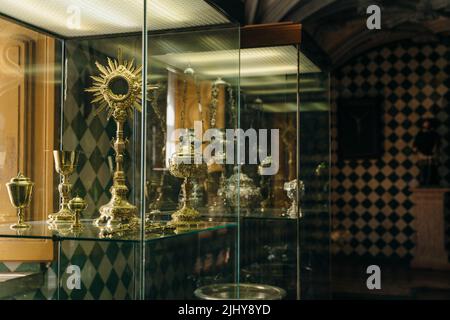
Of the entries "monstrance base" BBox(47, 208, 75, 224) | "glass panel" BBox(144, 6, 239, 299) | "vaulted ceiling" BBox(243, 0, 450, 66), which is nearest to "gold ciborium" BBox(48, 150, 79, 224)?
"monstrance base" BBox(47, 208, 75, 224)

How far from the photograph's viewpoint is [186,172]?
118 inches

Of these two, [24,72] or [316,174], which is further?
[316,174]

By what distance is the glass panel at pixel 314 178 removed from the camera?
4520mm

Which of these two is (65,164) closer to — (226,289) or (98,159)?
(98,159)

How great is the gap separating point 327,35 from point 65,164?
7.41m

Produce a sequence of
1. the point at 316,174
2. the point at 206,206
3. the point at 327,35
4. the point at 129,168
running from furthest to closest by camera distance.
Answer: the point at 327,35 → the point at 316,174 → the point at 206,206 → the point at 129,168

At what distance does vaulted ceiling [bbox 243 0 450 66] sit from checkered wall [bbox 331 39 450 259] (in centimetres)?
37

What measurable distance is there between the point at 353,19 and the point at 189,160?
6741 mm

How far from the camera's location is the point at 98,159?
9.33ft

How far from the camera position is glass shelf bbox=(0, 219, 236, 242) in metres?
2.40

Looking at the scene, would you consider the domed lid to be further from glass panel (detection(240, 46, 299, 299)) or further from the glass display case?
glass panel (detection(240, 46, 299, 299))

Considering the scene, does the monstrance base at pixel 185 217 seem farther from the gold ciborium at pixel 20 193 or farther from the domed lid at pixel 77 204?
the gold ciborium at pixel 20 193

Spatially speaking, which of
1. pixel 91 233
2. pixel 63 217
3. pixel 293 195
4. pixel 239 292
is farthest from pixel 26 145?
pixel 293 195
